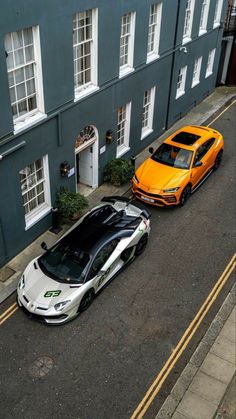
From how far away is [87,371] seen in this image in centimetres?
970

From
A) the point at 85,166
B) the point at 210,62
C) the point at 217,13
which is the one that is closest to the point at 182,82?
the point at 210,62

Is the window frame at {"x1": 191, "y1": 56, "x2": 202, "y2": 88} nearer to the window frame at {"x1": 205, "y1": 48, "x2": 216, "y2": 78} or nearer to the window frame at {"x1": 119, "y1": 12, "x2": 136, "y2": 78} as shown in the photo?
the window frame at {"x1": 205, "y1": 48, "x2": 216, "y2": 78}

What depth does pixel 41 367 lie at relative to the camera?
32.0 feet

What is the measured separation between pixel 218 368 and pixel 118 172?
7.96m

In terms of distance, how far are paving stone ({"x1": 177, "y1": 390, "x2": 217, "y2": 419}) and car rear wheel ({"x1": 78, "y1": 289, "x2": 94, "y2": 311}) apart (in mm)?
3284

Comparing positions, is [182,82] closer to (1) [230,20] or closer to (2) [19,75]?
(1) [230,20]

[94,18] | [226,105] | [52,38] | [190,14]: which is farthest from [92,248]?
[226,105]

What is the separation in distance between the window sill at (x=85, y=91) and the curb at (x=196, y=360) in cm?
726

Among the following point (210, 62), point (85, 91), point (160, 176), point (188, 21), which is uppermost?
point (188, 21)

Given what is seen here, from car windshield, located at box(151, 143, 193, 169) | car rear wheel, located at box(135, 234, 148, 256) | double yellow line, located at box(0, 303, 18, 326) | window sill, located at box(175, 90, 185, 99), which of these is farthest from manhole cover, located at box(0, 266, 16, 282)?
window sill, located at box(175, 90, 185, 99)

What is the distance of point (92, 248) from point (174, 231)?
3874 mm

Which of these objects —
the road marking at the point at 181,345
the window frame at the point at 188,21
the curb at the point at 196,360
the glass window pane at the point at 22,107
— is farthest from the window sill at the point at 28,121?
the window frame at the point at 188,21

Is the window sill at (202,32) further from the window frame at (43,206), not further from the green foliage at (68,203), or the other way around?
the window frame at (43,206)

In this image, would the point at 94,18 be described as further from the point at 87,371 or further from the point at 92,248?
the point at 87,371
